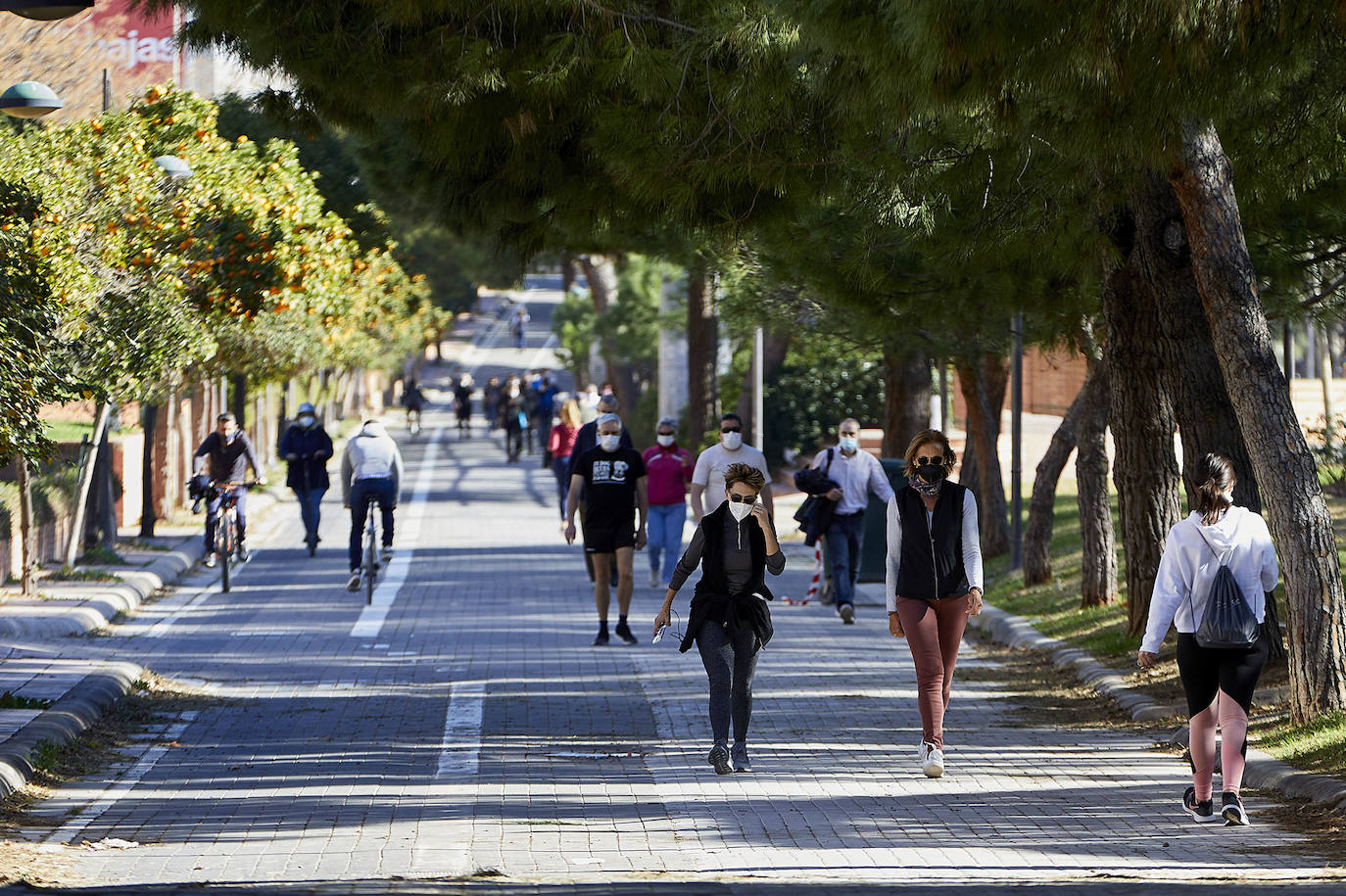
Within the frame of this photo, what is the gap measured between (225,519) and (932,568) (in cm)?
1108

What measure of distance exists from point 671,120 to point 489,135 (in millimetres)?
1434

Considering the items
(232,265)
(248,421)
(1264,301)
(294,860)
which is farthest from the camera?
(248,421)

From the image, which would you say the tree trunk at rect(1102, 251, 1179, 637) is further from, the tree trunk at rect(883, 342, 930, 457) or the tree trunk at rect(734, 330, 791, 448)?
the tree trunk at rect(734, 330, 791, 448)

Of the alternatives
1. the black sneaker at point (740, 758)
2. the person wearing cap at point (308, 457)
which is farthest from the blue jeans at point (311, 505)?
the black sneaker at point (740, 758)

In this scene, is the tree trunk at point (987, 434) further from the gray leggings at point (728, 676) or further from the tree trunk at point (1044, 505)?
the gray leggings at point (728, 676)

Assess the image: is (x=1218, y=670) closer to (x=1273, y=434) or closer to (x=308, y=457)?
(x=1273, y=434)

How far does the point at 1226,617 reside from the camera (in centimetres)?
758

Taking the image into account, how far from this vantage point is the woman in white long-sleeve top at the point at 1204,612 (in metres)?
7.66

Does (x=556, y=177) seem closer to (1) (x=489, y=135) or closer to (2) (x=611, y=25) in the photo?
(1) (x=489, y=135)

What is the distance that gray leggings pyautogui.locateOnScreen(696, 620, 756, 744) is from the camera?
9.16 m

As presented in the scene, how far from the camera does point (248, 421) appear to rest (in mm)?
37250

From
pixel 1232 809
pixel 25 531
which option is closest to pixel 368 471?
pixel 25 531

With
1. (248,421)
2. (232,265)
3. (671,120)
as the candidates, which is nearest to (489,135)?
(671,120)

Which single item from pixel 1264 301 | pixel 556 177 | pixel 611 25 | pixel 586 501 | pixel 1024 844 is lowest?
pixel 1024 844
